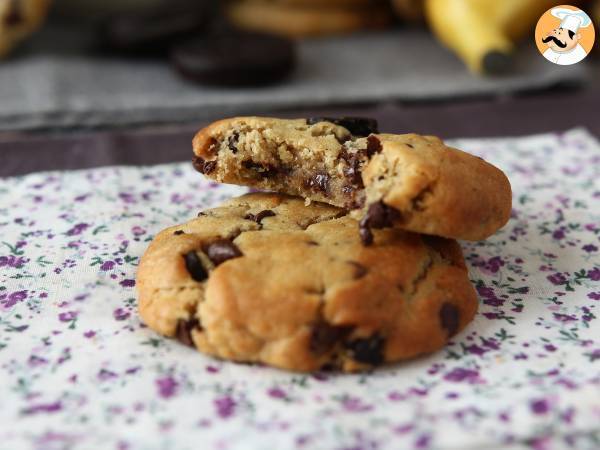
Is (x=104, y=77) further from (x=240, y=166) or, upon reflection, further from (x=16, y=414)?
(x=16, y=414)

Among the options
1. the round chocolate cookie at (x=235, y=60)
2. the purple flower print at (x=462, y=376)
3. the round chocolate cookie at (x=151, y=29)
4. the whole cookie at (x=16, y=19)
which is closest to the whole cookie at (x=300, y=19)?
the round chocolate cookie at (x=151, y=29)

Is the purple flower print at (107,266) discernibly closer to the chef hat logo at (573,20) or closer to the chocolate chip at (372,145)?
the chocolate chip at (372,145)

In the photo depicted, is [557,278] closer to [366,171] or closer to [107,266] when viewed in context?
[366,171]

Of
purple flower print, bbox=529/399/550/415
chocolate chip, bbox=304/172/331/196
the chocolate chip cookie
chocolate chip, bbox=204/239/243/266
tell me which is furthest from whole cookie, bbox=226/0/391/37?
purple flower print, bbox=529/399/550/415

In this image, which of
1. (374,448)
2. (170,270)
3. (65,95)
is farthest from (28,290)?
(65,95)

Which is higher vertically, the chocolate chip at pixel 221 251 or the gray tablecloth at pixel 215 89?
the gray tablecloth at pixel 215 89

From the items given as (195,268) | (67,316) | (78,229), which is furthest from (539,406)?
(78,229)
